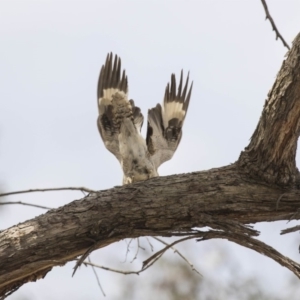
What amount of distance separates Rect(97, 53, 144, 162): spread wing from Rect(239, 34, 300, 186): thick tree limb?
1.78 metres

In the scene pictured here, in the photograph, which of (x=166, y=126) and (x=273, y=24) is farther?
(x=166, y=126)

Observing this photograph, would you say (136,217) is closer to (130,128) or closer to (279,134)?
(279,134)

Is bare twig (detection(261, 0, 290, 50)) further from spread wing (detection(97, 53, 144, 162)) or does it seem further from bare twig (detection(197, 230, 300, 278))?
spread wing (detection(97, 53, 144, 162))

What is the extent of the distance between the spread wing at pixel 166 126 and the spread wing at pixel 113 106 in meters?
0.14

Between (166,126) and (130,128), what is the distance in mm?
225

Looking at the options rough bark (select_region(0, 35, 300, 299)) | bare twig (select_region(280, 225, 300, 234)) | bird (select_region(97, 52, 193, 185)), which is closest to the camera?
bare twig (select_region(280, 225, 300, 234))

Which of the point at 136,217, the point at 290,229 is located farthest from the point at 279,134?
the point at 136,217

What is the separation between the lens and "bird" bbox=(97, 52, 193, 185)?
4609mm

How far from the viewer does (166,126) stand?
464 cm

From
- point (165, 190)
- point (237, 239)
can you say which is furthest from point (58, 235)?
point (237, 239)

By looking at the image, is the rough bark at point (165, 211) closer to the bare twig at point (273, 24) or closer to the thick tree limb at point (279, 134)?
the thick tree limb at point (279, 134)

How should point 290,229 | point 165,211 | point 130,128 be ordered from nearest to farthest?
point 290,229
point 165,211
point 130,128

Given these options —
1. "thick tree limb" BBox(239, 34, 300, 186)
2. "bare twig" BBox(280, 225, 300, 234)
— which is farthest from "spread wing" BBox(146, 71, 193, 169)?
"bare twig" BBox(280, 225, 300, 234)

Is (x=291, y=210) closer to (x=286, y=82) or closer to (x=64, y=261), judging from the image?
(x=286, y=82)
